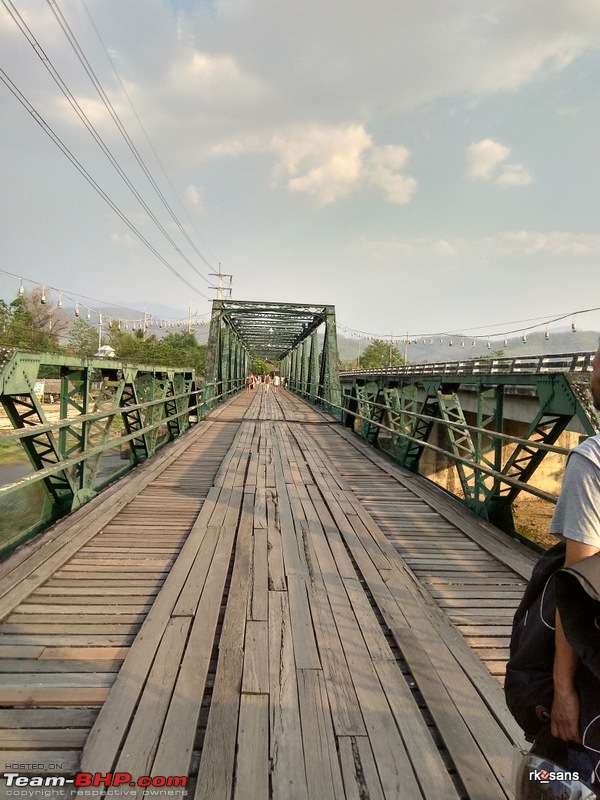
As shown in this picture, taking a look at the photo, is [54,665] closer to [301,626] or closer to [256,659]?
[256,659]

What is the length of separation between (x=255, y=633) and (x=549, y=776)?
171cm

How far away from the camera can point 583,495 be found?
116 centimetres

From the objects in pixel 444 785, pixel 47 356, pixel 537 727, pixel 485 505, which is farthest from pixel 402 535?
pixel 47 356

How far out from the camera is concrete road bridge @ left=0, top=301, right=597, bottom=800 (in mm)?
1712

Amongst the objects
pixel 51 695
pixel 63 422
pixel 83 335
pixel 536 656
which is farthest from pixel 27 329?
pixel 536 656

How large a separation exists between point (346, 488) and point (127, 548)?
308 centimetres

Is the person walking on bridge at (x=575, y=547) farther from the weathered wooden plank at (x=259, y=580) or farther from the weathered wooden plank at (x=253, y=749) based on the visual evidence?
the weathered wooden plank at (x=259, y=580)

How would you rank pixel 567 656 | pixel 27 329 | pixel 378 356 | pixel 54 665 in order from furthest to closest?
1. pixel 378 356
2. pixel 27 329
3. pixel 54 665
4. pixel 567 656

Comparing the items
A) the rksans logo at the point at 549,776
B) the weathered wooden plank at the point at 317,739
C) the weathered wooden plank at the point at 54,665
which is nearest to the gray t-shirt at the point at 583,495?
the rksans logo at the point at 549,776

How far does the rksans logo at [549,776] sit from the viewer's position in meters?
1.12

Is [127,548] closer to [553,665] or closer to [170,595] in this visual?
[170,595]

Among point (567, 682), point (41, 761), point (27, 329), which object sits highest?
point (27, 329)

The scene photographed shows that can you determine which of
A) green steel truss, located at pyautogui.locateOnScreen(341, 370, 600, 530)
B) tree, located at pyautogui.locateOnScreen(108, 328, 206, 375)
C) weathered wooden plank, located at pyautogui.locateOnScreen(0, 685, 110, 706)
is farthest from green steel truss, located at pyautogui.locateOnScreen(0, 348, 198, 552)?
tree, located at pyautogui.locateOnScreen(108, 328, 206, 375)

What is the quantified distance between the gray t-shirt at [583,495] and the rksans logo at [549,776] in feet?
1.89
